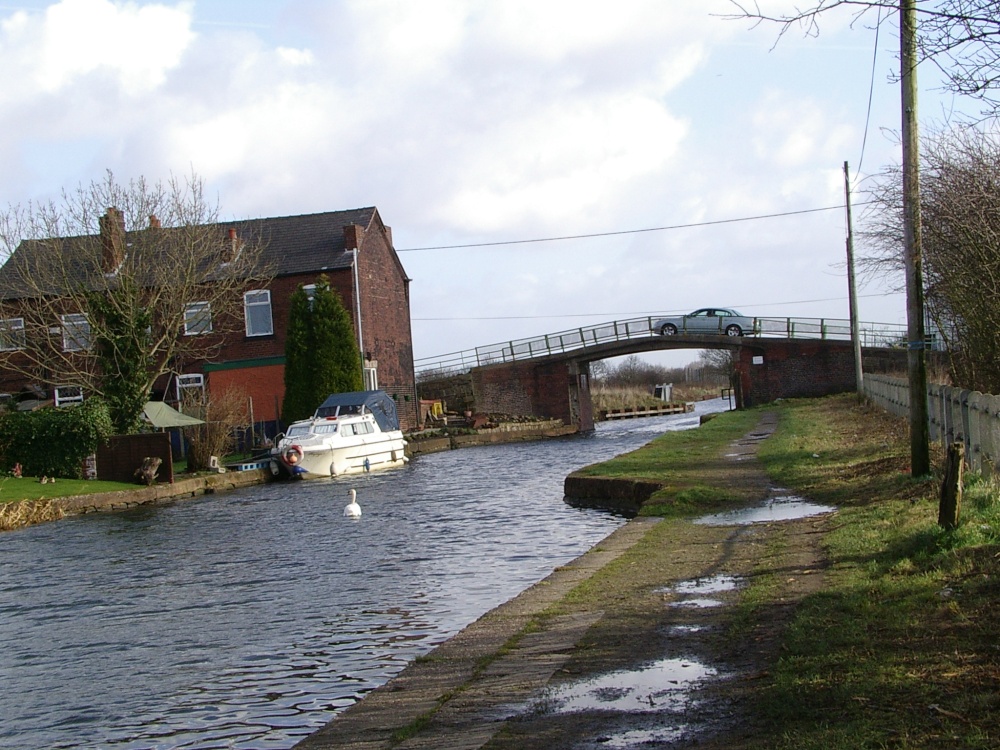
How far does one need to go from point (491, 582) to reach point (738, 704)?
21.3 feet

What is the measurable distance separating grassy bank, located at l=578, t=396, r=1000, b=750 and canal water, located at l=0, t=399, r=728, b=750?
2280 mm

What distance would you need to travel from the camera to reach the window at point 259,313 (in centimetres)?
4338

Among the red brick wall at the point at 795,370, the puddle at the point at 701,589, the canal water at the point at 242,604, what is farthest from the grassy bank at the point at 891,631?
the red brick wall at the point at 795,370

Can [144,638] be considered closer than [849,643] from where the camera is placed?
No

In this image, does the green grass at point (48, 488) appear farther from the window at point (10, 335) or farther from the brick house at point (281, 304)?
the brick house at point (281, 304)

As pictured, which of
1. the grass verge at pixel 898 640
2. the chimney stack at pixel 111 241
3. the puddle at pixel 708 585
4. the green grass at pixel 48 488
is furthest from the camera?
the chimney stack at pixel 111 241

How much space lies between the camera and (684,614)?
27.1 ft

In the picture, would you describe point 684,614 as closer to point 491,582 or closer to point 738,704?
point 738,704

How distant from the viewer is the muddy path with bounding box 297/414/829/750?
5676mm

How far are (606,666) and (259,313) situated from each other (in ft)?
125

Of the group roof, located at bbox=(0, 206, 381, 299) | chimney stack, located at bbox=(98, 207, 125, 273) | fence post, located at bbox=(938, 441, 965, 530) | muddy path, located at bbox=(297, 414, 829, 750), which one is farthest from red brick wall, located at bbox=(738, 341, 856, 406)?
fence post, located at bbox=(938, 441, 965, 530)

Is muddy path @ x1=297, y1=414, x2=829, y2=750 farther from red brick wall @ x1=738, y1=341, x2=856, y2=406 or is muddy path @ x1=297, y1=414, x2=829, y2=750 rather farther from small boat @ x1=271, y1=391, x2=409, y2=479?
red brick wall @ x1=738, y1=341, x2=856, y2=406

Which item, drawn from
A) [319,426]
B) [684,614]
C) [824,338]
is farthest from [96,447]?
[824,338]

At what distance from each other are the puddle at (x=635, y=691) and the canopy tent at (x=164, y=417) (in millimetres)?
27310
